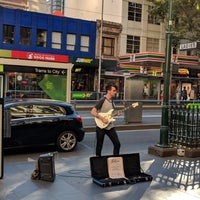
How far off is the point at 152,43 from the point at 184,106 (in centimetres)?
3309

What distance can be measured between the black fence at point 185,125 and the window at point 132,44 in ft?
102

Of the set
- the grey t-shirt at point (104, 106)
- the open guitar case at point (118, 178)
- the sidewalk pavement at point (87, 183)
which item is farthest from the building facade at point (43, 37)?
the open guitar case at point (118, 178)

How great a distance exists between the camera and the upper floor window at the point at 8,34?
33656mm

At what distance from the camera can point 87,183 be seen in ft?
21.8

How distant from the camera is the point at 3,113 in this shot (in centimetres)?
646

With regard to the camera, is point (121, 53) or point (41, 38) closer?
point (41, 38)

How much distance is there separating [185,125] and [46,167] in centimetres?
414

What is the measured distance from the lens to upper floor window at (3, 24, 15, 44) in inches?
1325

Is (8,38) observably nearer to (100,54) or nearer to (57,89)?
(100,54)

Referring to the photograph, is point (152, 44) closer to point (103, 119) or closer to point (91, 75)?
point (91, 75)

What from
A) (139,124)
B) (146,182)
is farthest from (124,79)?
(146,182)

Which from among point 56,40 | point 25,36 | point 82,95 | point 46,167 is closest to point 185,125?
point 46,167

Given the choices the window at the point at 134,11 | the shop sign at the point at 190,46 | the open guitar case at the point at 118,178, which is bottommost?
the open guitar case at the point at 118,178

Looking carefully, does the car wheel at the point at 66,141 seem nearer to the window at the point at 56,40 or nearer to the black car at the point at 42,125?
the black car at the point at 42,125
